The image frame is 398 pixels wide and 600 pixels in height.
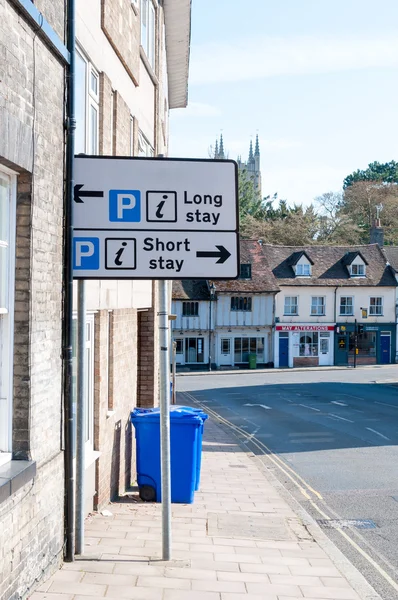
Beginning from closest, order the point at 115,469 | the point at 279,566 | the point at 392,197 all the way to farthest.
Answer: the point at 279,566
the point at 115,469
the point at 392,197

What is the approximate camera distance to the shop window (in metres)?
51.8

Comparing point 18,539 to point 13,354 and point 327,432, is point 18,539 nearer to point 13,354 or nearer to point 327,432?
point 13,354

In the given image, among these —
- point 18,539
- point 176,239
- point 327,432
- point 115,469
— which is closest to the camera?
point 18,539

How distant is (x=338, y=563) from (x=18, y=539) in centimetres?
373

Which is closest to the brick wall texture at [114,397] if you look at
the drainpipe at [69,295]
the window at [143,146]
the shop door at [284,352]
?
the drainpipe at [69,295]

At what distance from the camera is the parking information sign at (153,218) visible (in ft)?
20.9

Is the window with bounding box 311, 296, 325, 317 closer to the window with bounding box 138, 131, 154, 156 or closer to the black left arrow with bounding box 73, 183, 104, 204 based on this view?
the window with bounding box 138, 131, 154, 156

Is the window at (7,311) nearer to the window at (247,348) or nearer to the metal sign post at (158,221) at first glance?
the metal sign post at (158,221)

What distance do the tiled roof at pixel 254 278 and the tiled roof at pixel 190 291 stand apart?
2.91ft

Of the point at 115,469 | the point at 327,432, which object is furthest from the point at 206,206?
the point at 327,432

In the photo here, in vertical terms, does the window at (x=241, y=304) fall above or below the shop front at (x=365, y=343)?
above

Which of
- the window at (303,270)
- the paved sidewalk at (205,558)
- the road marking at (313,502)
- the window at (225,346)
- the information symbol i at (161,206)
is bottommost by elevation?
the road marking at (313,502)

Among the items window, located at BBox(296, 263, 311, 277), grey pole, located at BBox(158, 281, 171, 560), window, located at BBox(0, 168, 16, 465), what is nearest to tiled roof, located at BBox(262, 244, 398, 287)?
window, located at BBox(296, 263, 311, 277)

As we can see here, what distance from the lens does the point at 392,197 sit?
69500 mm
